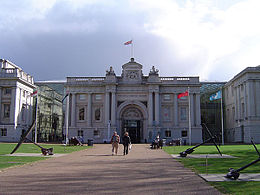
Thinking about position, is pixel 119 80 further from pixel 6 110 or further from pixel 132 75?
pixel 6 110

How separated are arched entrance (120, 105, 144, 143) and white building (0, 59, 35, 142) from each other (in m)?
22.3

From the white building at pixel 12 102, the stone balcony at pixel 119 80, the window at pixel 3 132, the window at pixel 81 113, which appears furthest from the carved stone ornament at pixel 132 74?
the window at pixel 3 132

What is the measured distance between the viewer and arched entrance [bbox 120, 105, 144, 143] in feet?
200

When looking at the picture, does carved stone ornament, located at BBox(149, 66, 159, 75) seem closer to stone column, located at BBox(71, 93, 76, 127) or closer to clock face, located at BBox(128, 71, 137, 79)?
clock face, located at BBox(128, 71, 137, 79)

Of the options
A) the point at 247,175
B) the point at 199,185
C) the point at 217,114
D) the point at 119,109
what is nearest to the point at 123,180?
the point at 199,185

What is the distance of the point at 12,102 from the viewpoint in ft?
193

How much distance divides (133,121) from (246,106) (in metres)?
23.6

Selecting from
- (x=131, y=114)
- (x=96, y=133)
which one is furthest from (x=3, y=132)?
(x=131, y=114)

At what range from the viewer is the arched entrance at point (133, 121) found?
61.0 metres

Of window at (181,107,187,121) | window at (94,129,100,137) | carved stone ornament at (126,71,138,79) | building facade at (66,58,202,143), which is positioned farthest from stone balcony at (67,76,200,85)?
window at (94,129,100,137)

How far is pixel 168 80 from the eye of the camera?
60875 millimetres

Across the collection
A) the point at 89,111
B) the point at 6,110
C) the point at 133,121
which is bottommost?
the point at 133,121

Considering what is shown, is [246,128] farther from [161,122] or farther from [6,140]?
[6,140]

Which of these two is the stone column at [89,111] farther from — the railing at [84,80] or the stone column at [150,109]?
the stone column at [150,109]
